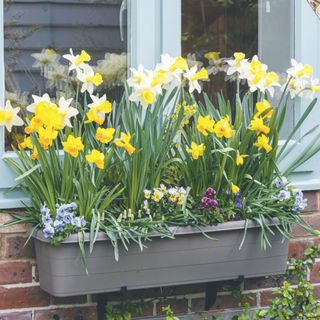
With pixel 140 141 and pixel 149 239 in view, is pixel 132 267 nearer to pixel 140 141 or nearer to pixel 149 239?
pixel 149 239

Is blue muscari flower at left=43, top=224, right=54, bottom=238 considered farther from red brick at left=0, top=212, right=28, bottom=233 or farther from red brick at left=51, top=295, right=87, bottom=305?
red brick at left=51, top=295, right=87, bottom=305

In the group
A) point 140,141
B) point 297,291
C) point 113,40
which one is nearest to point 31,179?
point 140,141

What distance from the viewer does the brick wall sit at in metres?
3.61

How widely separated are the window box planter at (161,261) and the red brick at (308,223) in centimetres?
29

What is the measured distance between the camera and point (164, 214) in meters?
3.54

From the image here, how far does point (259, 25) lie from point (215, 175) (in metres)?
0.79

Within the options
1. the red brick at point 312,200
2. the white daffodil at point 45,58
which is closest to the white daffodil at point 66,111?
the white daffodil at point 45,58

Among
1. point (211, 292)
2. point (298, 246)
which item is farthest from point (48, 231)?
point (298, 246)

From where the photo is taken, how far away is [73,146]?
11.0ft

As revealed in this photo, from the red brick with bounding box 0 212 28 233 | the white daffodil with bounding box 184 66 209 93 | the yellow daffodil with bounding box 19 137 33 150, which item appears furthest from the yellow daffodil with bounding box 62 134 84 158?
the white daffodil with bounding box 184 66 209 93

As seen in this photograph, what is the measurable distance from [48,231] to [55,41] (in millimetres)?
796

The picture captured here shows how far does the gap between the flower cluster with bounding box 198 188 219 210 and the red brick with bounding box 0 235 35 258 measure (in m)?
0.68

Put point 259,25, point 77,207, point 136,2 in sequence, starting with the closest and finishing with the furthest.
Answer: point 77,207
point 136,2
point 259,25

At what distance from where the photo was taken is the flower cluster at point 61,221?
335 centimetres
